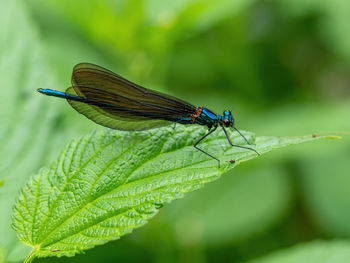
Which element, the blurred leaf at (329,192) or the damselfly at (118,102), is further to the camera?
the blurred leaf at (329,192)

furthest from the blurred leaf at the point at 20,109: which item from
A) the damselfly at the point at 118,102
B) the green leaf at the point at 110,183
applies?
the green leaf at the point at 110,183

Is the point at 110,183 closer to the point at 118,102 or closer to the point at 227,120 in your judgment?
the point at 118,102

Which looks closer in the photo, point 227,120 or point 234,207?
point 227,120

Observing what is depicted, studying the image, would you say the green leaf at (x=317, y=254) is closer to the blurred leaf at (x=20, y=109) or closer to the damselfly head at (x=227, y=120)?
the damselfly head at (x=227, y=120)

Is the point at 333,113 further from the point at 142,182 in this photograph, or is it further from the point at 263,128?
the point at 142,182

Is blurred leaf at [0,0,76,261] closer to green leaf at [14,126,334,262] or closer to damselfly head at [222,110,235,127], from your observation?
green leaf at [14,126,334,262]

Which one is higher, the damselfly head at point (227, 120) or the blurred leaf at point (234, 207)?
the damselfly head at point (227, 120)

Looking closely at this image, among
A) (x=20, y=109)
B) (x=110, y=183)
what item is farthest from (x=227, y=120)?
(x=20, y=109)

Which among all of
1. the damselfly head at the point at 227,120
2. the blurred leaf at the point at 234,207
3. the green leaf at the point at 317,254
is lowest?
the green leaf at the point at 317,254
